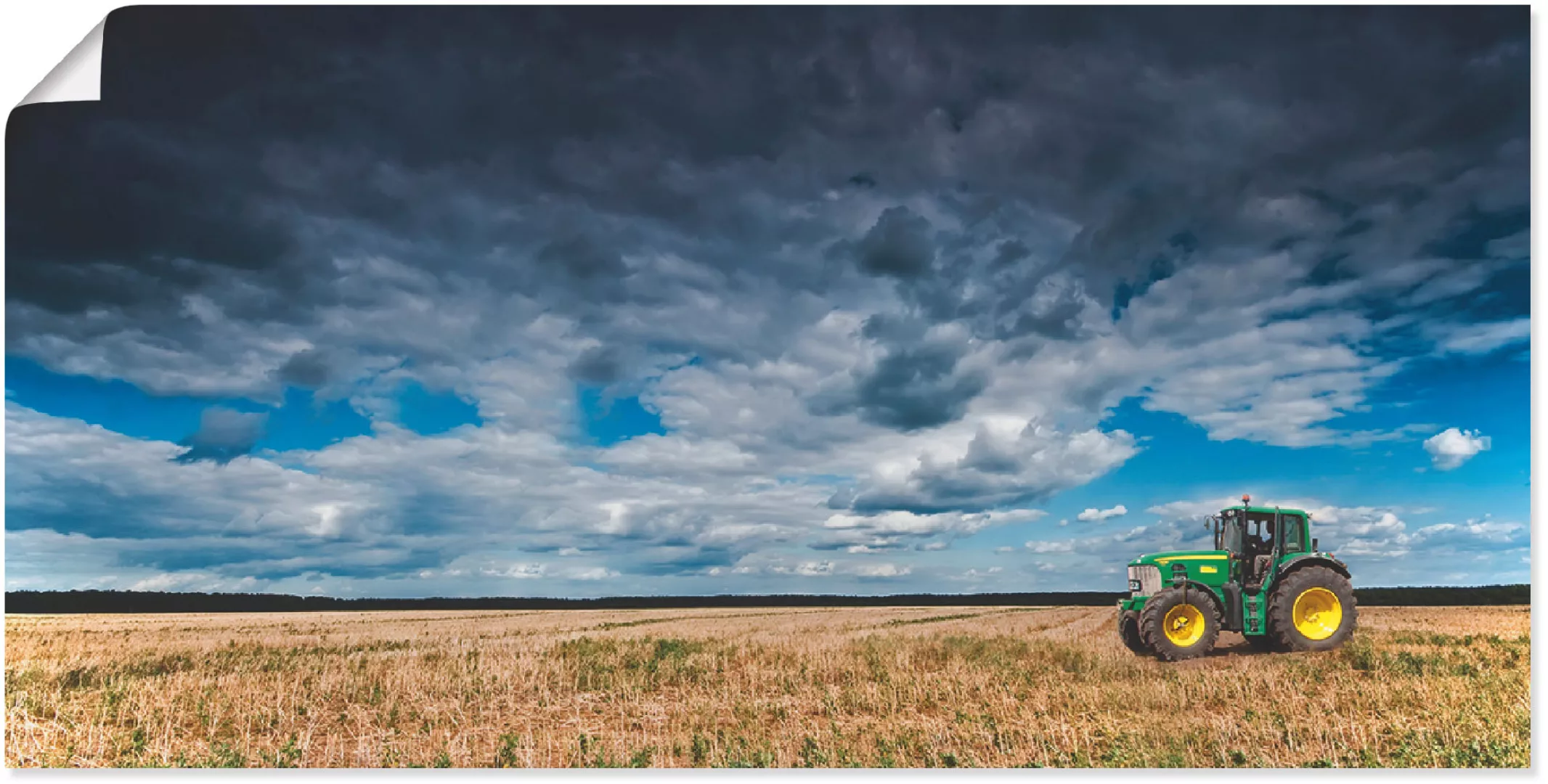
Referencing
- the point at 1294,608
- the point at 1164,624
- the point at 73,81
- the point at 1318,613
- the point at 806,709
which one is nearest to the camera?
the point at 73,81

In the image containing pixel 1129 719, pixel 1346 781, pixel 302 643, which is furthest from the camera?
pixel 302 643

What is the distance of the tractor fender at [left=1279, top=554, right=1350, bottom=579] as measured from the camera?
15.4m

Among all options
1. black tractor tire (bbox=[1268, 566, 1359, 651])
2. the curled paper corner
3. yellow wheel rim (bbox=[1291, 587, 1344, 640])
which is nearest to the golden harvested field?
black tractor tire (bbox=[1268, 566, 1359, 651])

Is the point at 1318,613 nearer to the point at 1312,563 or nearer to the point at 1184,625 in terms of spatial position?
the point at 1312,563

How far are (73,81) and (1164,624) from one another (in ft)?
48.5

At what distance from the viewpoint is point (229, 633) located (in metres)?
31.4

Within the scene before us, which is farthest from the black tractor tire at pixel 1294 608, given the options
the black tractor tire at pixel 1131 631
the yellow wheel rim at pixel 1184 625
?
the black tractor tire at pixel 1131 631

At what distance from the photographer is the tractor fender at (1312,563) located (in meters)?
15.4

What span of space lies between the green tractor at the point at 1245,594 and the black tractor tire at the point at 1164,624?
11 millimetres

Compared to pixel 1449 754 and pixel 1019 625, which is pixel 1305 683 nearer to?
pixel 1449 754

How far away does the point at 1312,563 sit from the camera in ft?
51.5

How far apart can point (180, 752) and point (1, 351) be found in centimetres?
430

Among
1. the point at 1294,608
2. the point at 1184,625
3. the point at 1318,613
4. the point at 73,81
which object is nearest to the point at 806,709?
the point at 1184,625

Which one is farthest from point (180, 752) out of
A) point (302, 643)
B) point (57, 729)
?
point (302, 643)
